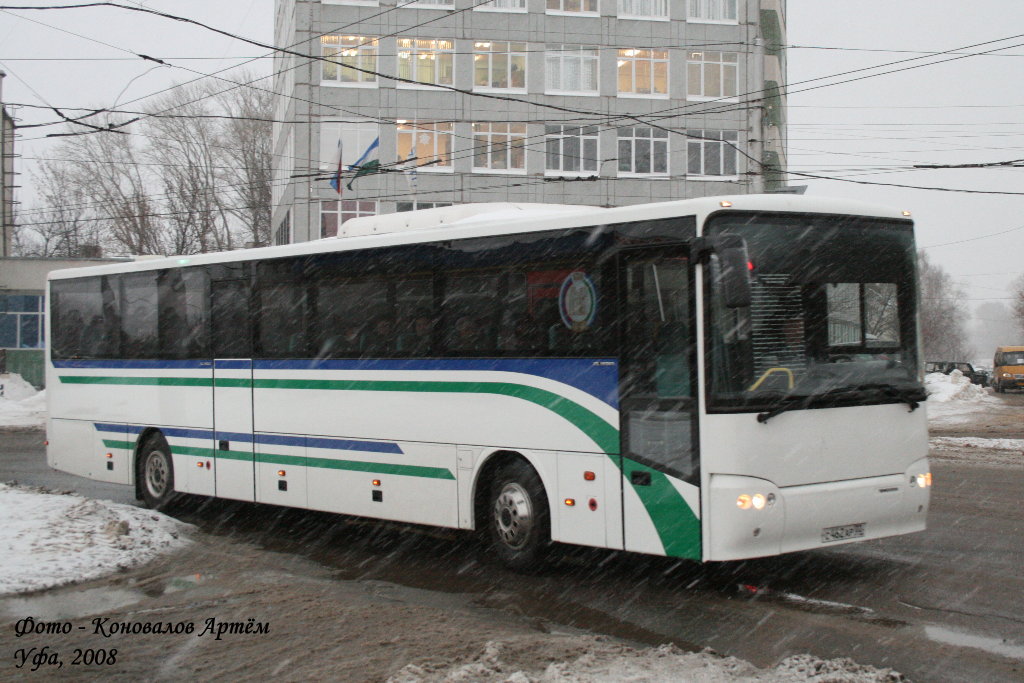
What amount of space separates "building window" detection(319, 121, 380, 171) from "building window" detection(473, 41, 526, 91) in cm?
488

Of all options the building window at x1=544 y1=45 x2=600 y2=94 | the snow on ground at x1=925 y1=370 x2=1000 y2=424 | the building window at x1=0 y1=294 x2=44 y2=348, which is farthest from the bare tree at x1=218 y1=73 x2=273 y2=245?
the snow on ground at x1=925 y1=370 x2=1000 y2=424

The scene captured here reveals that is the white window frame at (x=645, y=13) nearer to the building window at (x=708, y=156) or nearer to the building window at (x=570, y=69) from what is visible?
the building window at (x=570, y=69)

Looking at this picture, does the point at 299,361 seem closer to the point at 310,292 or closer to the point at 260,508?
the point at 310,292

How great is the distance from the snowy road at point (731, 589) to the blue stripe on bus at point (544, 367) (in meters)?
1.65

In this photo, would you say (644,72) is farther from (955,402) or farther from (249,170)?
(249,170)

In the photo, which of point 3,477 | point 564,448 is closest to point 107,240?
point 3,477

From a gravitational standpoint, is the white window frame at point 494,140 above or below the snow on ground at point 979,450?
above

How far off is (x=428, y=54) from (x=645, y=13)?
946cm

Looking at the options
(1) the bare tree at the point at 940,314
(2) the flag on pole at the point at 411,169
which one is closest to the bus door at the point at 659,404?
(2) the flag on pole at the point at 411,169

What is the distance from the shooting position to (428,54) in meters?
45.2

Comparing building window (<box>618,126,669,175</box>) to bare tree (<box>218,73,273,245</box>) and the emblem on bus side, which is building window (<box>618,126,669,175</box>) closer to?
bare tree (<box>218,73,273,245</box>)

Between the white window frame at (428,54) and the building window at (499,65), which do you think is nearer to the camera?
the white window frame at (428,54)

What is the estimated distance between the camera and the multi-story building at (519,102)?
146ft

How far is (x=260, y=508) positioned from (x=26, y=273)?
41225mm
